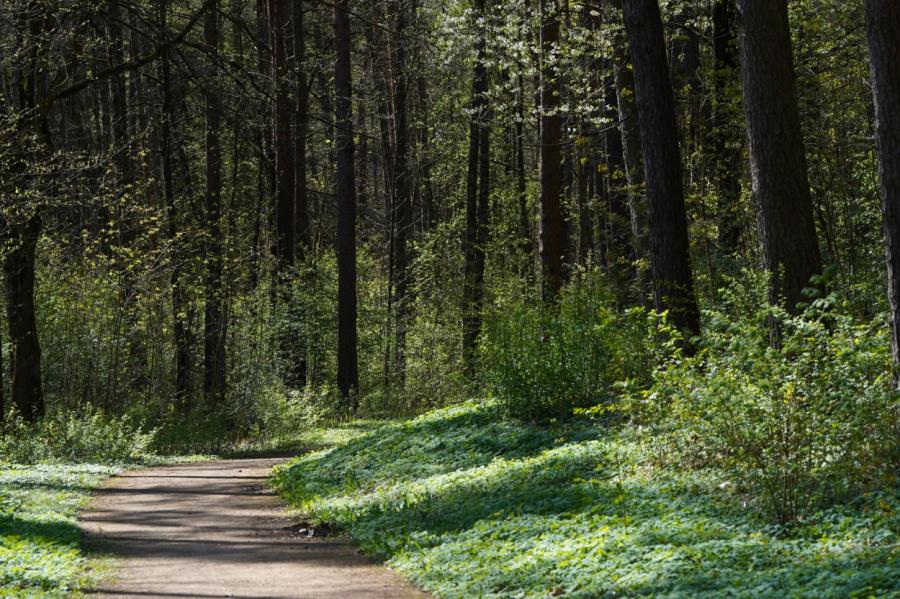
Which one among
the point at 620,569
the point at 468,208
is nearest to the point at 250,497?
the point at 620,569

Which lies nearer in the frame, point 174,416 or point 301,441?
point 301,441

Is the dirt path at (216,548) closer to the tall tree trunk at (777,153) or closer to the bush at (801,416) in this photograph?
the bush at (801,416)

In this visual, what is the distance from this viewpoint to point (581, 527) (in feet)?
25.8

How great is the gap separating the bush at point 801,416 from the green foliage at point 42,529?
4.91m

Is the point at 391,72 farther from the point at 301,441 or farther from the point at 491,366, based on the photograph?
the point at 491,366

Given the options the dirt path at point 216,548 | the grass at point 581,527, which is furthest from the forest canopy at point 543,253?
the dirt path at point 216,548

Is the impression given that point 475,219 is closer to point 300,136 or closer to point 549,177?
point 300,136

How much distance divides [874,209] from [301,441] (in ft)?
38.3

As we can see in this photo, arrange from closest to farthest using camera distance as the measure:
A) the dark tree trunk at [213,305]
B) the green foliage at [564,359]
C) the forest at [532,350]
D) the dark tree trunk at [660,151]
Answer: the forest at [532,350] < the dark tree trunk at [660,151] < the green foliage at [564,359] < the dark tree trunk at [213,305]

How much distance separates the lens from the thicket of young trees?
10.8m

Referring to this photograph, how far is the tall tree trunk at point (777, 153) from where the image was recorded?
10273 millimetres

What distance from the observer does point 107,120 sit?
116ft

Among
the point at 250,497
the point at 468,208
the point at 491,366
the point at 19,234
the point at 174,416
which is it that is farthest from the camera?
the point at 468,208

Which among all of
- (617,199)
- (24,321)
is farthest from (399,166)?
(24,321)
